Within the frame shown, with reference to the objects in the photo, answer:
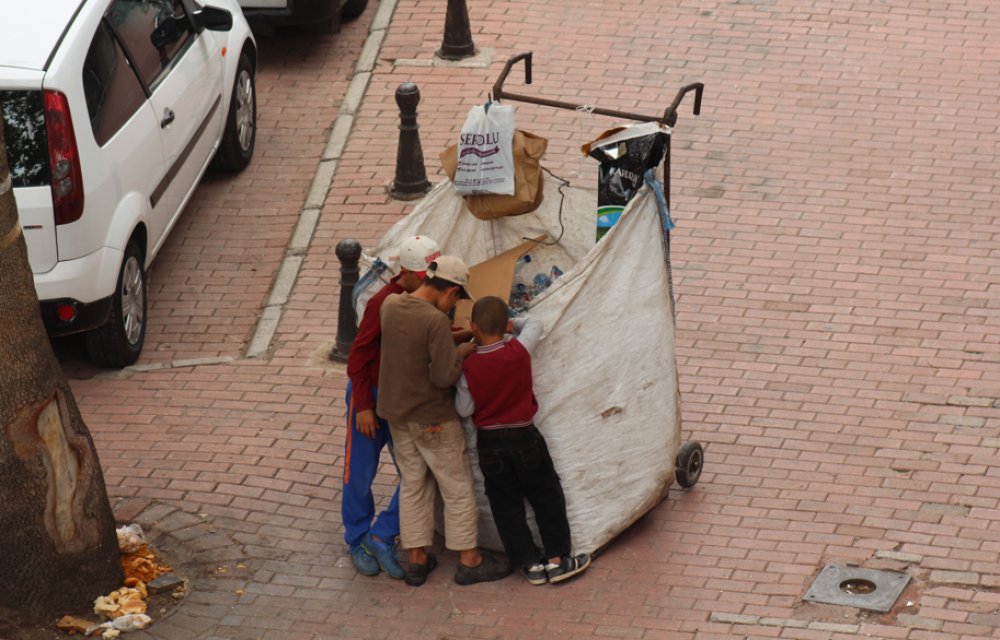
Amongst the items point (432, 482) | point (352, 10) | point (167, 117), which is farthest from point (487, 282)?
point (352, 10)

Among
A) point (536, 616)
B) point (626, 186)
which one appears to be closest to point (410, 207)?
point (626, 186)

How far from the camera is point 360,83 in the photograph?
12.7 m

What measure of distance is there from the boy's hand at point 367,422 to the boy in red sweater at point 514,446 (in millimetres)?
416

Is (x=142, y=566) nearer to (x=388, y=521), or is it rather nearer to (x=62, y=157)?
(x=388, y=521)

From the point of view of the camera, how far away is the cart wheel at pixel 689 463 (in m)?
7.86

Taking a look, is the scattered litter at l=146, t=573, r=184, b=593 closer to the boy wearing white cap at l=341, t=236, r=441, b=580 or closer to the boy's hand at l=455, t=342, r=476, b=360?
the boy wearing white cap at l=341, t=236, r=441, b=580

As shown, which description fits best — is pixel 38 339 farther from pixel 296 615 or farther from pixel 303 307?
pixel 303 307

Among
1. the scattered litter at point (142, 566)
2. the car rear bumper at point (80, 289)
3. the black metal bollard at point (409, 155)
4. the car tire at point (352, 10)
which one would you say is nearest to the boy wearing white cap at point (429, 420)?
the scattered litter at point (142, 566)

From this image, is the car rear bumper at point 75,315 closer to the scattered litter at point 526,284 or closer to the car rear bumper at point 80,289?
the car rear bumper at point 80,289

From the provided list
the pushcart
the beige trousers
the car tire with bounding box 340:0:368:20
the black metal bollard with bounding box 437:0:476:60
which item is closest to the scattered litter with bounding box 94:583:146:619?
the beige trousers

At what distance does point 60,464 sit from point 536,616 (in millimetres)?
2205

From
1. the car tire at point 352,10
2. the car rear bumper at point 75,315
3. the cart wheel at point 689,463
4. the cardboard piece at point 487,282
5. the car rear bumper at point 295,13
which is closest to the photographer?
the cardboard piece at point 487,282

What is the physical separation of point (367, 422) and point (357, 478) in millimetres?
311

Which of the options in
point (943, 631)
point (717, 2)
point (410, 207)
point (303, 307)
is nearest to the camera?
point (943, 631)
